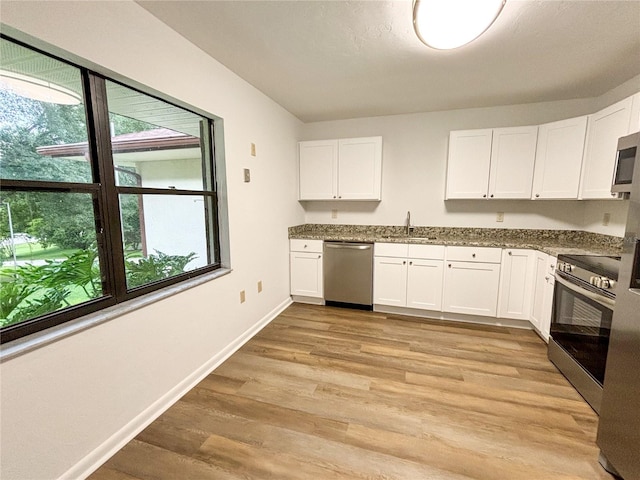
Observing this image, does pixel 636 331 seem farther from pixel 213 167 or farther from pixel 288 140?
pixel 288 140

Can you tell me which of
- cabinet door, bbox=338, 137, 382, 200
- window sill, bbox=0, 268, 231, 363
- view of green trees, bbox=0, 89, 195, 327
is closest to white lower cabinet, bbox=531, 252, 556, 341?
cabinet door, bbox=338, 137, 382, 200

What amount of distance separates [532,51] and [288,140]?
2.39 metres

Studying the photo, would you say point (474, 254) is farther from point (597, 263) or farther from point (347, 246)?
point (347, 246)

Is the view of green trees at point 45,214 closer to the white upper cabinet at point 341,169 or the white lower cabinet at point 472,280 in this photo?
the white upper cabinet at point 341,169

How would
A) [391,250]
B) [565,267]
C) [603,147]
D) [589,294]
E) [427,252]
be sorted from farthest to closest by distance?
1. [391,250]
2. [427,252]
3. [603,147]
4. [565,267]
5. [589,294]

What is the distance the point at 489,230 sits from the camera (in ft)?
11.0

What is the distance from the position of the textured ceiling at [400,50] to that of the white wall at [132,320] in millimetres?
225

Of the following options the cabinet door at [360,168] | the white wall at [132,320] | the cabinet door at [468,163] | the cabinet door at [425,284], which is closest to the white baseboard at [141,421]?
the white wall at [132,320]

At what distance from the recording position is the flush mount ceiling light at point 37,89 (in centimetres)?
118

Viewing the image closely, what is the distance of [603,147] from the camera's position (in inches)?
93.1

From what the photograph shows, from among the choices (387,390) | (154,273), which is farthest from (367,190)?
(154,273)

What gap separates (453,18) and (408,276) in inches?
94.0

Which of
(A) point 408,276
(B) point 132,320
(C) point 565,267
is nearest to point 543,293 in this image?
(C) point 565,267

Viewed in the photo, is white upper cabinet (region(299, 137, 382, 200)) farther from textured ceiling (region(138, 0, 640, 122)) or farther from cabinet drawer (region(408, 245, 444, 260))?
cabinet drawer (region(408, 245, 444, 260))
